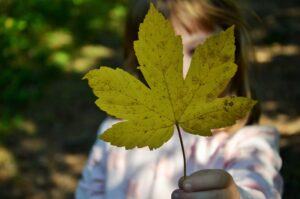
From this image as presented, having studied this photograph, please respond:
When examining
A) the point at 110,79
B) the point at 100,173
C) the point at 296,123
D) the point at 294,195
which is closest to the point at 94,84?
the point at 110,79

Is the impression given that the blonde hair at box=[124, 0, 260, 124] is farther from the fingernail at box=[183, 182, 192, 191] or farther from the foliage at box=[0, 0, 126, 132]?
the foliage at box=[0, 0, 126, 132]

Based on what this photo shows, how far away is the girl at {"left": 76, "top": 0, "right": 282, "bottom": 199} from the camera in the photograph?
4.19ft

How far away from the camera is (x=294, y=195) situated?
235cm

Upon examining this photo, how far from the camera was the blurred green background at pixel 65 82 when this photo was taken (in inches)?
109

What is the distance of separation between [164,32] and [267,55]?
2.87 meters

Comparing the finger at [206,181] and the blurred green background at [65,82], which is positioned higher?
the blurred green background at [65,82]

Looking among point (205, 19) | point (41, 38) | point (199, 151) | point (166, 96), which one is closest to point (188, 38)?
point (205, 19)

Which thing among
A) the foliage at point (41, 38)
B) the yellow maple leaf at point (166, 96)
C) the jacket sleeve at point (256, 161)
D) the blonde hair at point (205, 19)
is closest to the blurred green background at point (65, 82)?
the foliage at point (41, 38)

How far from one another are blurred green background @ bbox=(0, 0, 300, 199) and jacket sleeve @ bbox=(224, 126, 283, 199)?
0.99m

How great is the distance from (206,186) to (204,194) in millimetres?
12

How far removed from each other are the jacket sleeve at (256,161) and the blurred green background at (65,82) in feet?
3.25

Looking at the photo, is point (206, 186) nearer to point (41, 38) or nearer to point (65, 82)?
point (65, 82)

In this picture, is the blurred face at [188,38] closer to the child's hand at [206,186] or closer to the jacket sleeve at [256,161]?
the jacket sleeve at [256,161]

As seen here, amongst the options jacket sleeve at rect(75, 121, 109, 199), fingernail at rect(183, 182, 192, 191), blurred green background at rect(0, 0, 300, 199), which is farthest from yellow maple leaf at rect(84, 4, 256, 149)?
blurred green background at rect(0, 0, 300, 199)
